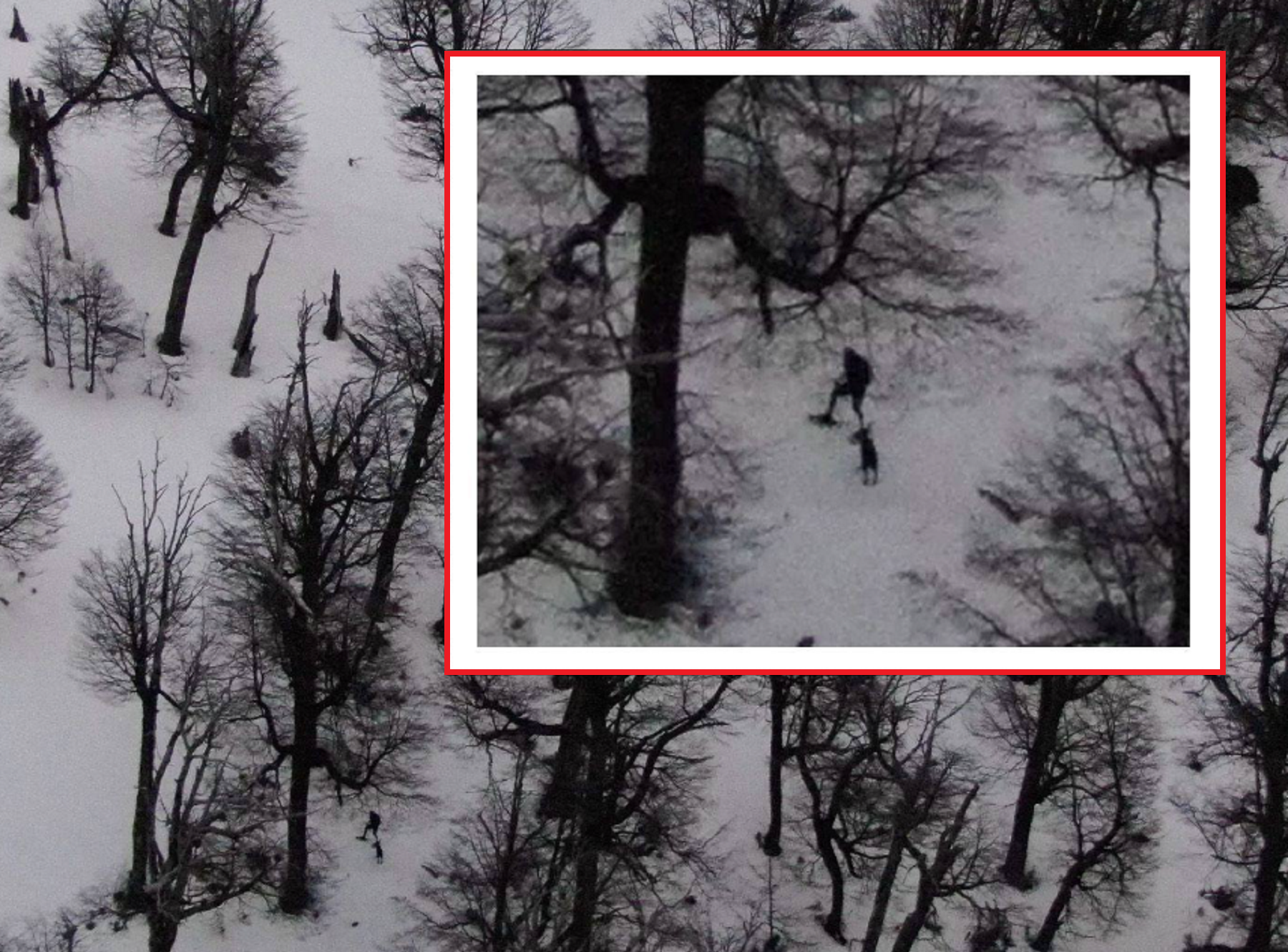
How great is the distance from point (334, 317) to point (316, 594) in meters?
5.31

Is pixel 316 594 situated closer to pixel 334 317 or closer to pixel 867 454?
pixel 334 317

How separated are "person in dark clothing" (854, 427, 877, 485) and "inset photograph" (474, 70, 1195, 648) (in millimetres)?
15

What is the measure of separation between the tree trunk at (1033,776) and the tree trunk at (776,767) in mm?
3159

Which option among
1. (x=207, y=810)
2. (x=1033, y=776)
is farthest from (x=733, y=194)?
(x=1033, y=776)

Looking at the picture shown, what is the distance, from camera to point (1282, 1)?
15.1m

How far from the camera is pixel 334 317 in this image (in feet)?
59.1

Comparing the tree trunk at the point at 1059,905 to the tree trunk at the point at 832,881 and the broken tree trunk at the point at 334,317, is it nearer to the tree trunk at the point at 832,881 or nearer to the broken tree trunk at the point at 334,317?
the tree trunk at the point at 832,881

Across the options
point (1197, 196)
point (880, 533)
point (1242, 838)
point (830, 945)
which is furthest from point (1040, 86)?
point (1242, 838)

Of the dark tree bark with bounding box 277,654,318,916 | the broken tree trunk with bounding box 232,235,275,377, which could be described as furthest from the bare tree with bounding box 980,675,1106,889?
the broken tree trunk with bounding box 232,235,275,377

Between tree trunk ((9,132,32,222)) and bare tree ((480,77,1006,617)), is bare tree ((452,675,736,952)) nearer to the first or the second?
bare tree ((480,77,1006,617))

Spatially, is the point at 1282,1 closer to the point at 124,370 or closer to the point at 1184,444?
the point at 1184,444

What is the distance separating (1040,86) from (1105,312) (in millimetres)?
1188

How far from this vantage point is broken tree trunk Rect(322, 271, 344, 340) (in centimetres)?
1795

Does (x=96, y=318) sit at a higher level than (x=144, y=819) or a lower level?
higher
